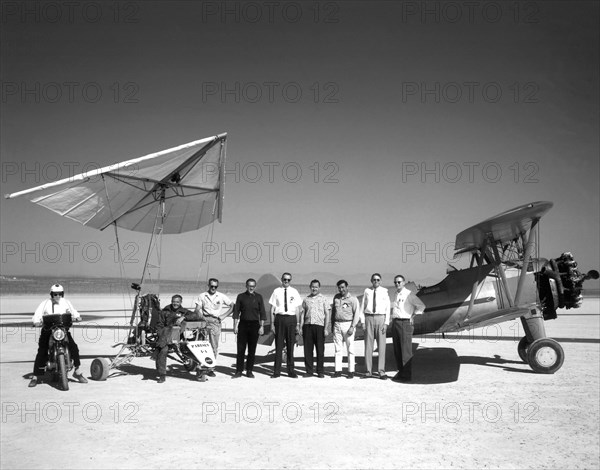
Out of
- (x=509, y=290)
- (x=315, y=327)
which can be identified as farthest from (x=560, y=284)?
(x=315, y=327)

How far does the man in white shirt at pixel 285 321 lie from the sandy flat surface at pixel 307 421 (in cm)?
44

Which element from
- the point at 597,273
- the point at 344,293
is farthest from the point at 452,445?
the point at 597,273

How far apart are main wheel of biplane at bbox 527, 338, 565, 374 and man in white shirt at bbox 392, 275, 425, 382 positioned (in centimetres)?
277

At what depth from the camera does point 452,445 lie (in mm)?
5391

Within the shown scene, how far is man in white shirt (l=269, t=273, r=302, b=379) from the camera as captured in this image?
31.4 feet

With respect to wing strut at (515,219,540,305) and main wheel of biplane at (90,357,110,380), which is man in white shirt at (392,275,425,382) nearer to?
wing strut at (515,219,540,305)

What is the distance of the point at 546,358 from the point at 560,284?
1.70m

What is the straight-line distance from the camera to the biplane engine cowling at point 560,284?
10.5m

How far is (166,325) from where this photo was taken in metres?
9.38

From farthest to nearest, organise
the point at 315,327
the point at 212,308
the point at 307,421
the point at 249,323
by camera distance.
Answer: the point at 212,308 → the point at 315,327 → the point at 249,323 → the point at 307,421

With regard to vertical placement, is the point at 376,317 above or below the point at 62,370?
above

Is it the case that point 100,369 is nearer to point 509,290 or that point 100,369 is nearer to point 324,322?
point 324,322

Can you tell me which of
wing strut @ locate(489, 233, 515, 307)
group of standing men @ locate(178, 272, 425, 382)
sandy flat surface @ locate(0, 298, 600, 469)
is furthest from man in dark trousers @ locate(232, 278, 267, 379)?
wing strut @ locate(489, 233, 515, 307)

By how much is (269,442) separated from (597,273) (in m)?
8.27
